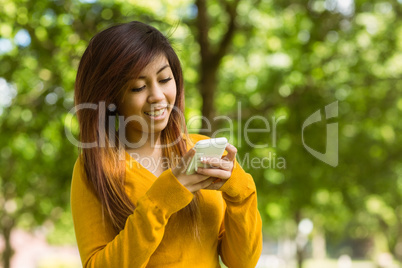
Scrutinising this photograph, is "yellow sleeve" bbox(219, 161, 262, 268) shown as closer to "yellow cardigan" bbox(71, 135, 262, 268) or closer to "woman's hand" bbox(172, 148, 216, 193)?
"yellow cardigan" bbox(71, 135, 262, 268)

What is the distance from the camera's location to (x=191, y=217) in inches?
71.4

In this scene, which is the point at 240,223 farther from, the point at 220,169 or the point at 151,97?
the point at 151,97

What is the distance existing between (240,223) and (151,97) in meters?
0.55

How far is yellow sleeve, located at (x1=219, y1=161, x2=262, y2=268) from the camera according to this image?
170cm

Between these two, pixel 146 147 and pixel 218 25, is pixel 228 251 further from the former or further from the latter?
pixel 218 25

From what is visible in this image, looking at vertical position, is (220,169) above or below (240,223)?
above

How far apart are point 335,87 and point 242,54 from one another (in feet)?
9.21

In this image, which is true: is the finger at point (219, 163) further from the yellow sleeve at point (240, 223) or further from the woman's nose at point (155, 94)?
the woman's nose at point (155, 94)

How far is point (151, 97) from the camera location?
177 cm

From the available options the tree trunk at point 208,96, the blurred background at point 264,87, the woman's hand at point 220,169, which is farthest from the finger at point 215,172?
the tree trunk at point 208,96

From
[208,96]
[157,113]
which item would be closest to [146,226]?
[157,113]
